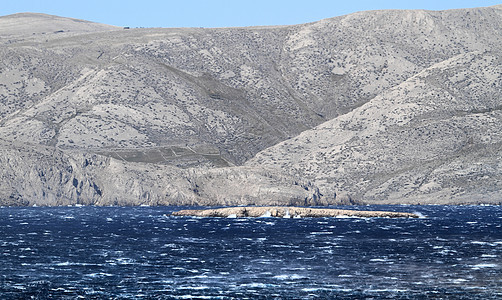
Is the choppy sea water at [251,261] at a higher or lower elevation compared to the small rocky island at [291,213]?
higher

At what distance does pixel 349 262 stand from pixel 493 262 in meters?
11.0

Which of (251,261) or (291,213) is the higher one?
(251,261)

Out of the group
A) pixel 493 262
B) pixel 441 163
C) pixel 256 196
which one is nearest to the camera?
pixel 493 262

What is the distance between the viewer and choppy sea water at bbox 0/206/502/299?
51656 mm

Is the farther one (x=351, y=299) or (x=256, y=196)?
(x=256, y=196)

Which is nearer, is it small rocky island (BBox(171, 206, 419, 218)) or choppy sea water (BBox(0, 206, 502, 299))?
choppy sea water (BBox(0, 206, 502, 299))

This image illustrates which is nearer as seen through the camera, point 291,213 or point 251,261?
point 251,261

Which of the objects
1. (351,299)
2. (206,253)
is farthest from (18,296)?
(206,253)

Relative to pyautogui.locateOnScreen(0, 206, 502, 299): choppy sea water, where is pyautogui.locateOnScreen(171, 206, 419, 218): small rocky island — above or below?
below

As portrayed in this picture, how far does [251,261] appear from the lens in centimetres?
6769

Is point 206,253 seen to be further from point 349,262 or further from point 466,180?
point 466,180

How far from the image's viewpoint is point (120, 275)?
58.9 m

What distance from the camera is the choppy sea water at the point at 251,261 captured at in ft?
169

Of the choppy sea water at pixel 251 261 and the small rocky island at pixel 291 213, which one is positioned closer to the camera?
the choppy sea water at pixel 251 261
